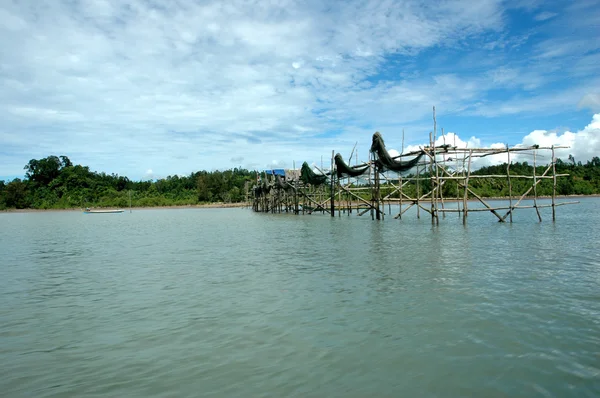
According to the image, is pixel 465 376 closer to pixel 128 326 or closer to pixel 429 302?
pixel 429 302

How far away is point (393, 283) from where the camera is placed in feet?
24.2

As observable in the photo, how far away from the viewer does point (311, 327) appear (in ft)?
17.2

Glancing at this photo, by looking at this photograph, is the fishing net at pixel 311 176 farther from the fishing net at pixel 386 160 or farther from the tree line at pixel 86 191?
the tree line at pixel 86 191

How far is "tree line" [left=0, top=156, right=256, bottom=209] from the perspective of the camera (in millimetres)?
64938

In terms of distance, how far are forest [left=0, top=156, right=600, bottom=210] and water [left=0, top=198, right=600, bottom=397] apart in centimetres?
5298

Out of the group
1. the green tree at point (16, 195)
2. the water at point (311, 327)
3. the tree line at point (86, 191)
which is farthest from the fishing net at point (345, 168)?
the green tree at point (16, 195)

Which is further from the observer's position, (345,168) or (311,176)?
(311,176)

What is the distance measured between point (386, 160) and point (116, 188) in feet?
210

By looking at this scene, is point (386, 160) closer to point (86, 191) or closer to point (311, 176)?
point (311, 176)

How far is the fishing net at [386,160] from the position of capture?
1859cm

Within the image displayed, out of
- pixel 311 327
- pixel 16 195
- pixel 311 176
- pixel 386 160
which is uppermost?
pixel 16 195

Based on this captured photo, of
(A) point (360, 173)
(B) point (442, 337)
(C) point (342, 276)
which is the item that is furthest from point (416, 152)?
(B) point (442, 337)

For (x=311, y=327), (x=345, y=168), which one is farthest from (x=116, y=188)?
(x=311, y=327)

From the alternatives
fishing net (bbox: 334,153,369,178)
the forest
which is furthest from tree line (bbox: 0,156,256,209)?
fishing net (bbox: 334,153,369,178)
